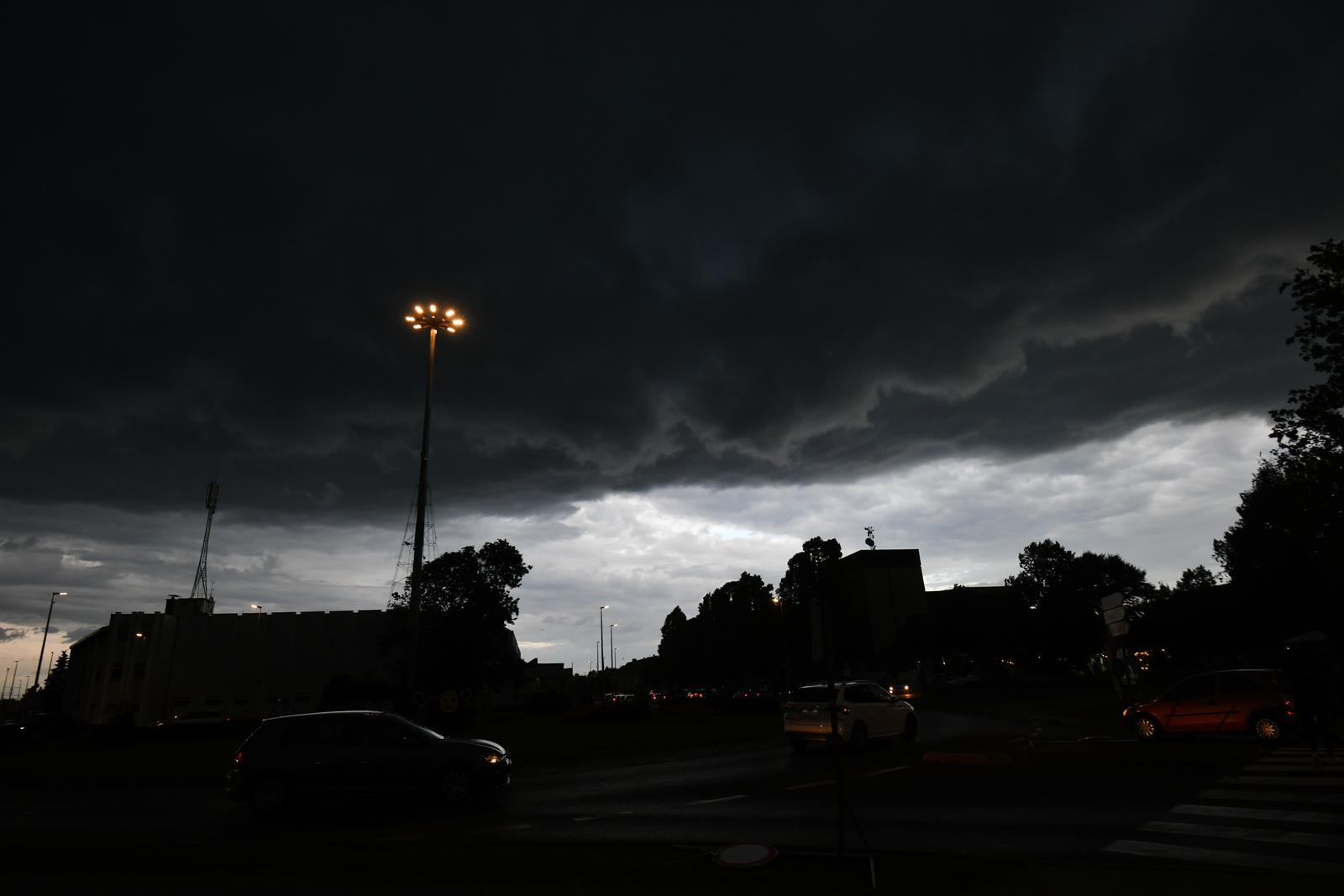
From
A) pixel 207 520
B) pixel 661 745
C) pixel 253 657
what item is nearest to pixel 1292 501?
pixel 661 745

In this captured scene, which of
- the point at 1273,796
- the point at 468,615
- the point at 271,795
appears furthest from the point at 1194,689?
the point at 468,615

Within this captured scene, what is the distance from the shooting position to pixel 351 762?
1237cm

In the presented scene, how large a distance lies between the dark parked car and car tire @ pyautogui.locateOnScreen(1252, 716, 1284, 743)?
1728 centimetres

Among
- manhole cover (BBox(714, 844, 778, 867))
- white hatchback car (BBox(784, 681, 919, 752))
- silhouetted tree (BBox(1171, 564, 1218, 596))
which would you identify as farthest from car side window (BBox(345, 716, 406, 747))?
silhouetted tree (BBox(1171, 564, 1218, 596))

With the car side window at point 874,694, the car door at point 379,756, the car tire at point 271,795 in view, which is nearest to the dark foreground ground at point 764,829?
the car tire at point 271,795

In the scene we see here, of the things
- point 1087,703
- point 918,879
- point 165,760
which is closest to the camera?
point 918,879

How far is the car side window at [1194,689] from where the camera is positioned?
18.4 meters

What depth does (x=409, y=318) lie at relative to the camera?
2592 centimetres

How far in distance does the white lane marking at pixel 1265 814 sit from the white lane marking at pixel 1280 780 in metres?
2.60

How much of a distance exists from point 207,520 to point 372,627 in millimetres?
31924

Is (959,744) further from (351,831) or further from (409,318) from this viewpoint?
(409,318)

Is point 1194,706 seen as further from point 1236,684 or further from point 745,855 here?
point 745,855

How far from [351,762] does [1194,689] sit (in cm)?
1933

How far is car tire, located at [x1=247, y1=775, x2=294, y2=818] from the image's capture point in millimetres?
12133
